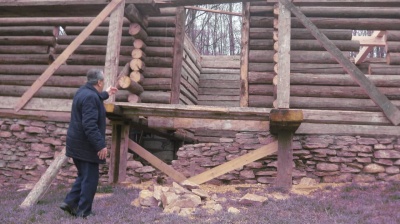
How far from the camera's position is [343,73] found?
29.3 feet

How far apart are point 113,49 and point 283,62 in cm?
332

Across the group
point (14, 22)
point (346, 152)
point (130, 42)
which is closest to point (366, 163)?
point (346, 152)

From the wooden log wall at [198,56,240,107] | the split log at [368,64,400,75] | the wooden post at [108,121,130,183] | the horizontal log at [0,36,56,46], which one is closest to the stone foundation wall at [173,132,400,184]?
the wooden post at [108,121,130,183]

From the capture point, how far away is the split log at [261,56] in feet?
30.2

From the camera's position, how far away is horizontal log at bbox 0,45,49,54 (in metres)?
10.3

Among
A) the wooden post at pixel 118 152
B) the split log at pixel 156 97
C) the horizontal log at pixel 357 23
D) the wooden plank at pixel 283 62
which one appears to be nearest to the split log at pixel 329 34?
the horizontal log at pixel 357 23

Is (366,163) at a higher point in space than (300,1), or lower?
lower

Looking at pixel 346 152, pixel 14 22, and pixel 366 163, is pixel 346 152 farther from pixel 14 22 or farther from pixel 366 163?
pixel 14 22

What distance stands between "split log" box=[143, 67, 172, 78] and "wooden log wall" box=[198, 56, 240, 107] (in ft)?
18.5

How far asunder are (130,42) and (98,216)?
570 centimetres

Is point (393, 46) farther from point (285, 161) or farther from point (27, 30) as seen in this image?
point (27, 30)

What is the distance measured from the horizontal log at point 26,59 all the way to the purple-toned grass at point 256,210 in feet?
14.5

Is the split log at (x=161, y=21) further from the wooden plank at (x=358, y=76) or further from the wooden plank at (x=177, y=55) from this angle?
the wooden plank at (x=358, y=76)

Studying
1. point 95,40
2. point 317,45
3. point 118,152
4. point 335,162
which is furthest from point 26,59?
point 335,162
